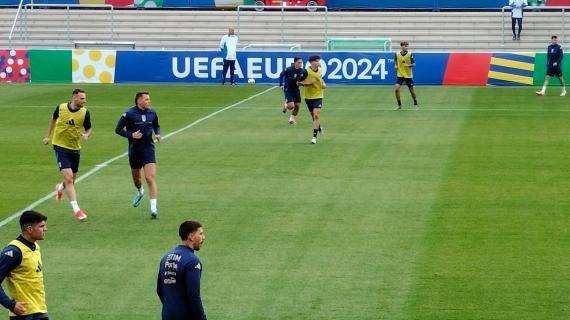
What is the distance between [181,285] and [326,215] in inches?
376

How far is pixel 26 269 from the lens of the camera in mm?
11641

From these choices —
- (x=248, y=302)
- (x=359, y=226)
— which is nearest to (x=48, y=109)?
(x=359, y=226)

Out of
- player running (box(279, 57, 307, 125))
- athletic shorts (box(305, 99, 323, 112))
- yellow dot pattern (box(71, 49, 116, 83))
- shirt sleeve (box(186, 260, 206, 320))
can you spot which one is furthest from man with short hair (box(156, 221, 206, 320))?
yellow dot pattern (box(71, 49, 116, 83))

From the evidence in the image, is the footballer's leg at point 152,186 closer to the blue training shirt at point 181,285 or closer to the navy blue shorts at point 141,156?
the navy blue shorts at point 141,156

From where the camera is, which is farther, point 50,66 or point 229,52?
point 50,66

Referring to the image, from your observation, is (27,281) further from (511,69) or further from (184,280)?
(511,69)

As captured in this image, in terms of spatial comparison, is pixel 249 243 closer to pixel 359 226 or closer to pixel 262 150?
pixel 359 226

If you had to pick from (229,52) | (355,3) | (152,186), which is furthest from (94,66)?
(152,186)

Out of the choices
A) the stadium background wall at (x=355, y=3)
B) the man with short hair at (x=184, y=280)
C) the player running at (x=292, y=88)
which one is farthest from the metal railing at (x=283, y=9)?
the man with short hair at (x=184, y=280)

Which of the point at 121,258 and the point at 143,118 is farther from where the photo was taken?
the point at 143,118

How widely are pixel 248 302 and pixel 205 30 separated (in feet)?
136

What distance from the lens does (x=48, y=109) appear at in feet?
122

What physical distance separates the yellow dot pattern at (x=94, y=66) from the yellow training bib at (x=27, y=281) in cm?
3604

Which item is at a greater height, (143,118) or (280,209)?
(143,118)
